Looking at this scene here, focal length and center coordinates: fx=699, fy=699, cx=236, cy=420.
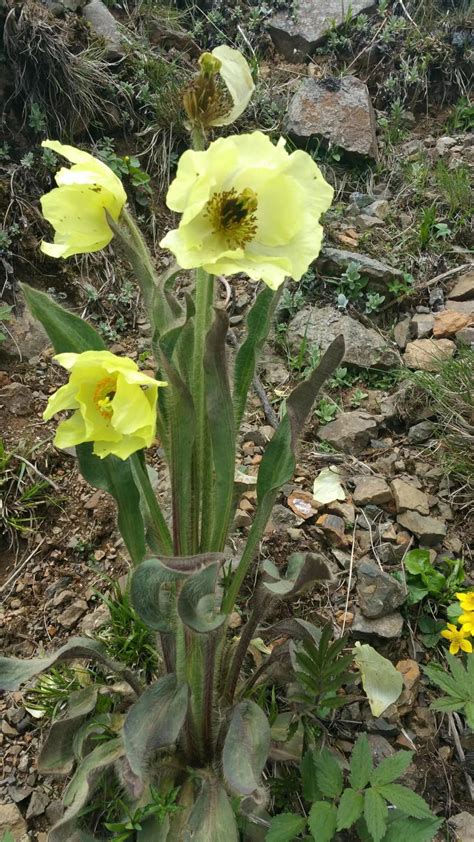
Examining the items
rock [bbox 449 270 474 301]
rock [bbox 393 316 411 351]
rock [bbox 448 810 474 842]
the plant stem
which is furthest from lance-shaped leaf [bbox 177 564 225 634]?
rock [bbox 449 270 474 301]

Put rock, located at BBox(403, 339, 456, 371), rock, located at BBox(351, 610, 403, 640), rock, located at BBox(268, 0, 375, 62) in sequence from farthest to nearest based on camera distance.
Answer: rock, located at BBox(268, 0, 375, 62) < rock, located at BBox(403, 339, 456, 371) < rock, located at BBox(351, 610, 403, 640)

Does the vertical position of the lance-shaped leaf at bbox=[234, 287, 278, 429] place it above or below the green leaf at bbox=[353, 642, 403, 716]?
above

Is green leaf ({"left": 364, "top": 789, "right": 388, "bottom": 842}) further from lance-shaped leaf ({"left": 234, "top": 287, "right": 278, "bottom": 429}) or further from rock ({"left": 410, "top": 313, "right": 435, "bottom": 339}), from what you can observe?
rock ({"left": 410, "top": 313, "right": 435, "bottom": 339})

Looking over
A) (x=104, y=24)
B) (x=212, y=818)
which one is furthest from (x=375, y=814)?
(x=104, y=24)

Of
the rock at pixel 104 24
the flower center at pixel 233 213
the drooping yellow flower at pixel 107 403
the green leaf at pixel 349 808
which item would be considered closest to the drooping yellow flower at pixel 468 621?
the green leaf at pixel 349 808

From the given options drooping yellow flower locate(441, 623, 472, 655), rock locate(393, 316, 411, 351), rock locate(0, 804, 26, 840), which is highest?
drooping yellow flower locate(441, 623, 472, 655)

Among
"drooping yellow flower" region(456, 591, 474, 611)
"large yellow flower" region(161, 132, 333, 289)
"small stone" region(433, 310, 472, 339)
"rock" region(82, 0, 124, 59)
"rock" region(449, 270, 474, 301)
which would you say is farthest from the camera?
"rock" region(82, 0, 124, 59)

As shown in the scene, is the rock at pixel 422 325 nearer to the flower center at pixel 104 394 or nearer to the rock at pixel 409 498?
the rock at pixel 409 498

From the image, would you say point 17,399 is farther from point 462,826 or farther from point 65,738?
point 462,826
